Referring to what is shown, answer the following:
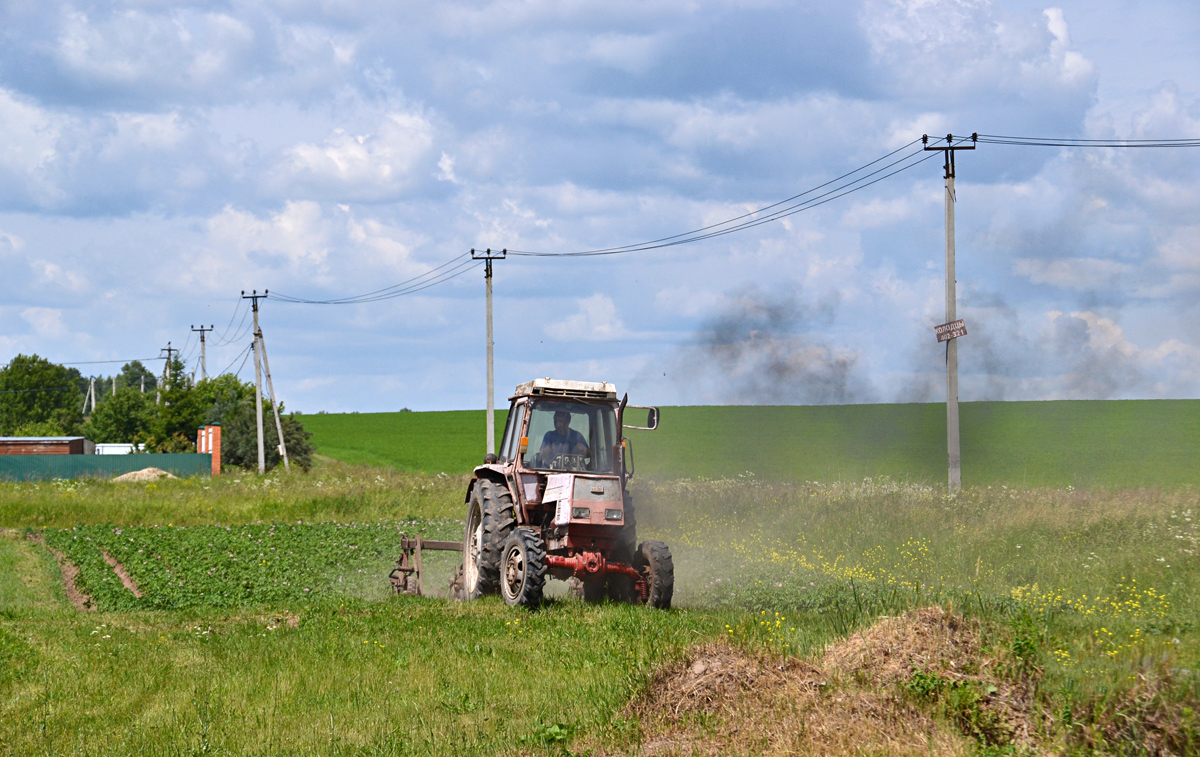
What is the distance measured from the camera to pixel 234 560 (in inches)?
832

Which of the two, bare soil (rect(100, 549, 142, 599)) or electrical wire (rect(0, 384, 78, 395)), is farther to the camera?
electrical wire (rect(0, 384, 78, 395))

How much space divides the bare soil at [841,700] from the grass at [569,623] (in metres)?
0.19

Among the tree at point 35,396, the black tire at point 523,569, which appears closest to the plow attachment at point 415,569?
the black tire at point 523,569

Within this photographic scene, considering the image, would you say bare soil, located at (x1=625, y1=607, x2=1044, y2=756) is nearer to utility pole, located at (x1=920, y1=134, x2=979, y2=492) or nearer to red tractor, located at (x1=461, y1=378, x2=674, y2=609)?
red tractor, located at (x1=461, y1=378, x2=674, y2=609)

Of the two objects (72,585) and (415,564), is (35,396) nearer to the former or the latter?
(72,585)

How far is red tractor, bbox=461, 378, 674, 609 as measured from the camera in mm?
12727

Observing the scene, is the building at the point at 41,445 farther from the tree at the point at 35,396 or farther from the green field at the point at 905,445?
the tree at the point at 35,396

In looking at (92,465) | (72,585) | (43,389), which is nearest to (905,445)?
(72,585)

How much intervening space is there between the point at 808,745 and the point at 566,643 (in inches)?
179

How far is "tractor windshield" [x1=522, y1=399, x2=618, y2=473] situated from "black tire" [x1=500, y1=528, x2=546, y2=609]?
4.02 ft

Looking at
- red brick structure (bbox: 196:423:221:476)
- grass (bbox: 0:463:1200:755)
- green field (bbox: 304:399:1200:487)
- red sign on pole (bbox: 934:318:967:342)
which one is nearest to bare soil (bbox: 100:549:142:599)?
grass (bbox: 0:463:1200:755)

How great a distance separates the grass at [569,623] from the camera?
22.8 feet

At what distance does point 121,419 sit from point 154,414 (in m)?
2.50

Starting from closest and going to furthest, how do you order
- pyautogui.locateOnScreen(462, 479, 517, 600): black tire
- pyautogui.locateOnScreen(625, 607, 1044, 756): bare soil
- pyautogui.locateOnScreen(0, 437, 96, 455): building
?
pyautogui.locateOnScreen(625, 607, 1044, 756): bare soil
pyautogui.locateOnScreen(462, 479, 517, 600): black tire
pyautogui.locateOnScreen(0, 437, 96, 455): building
